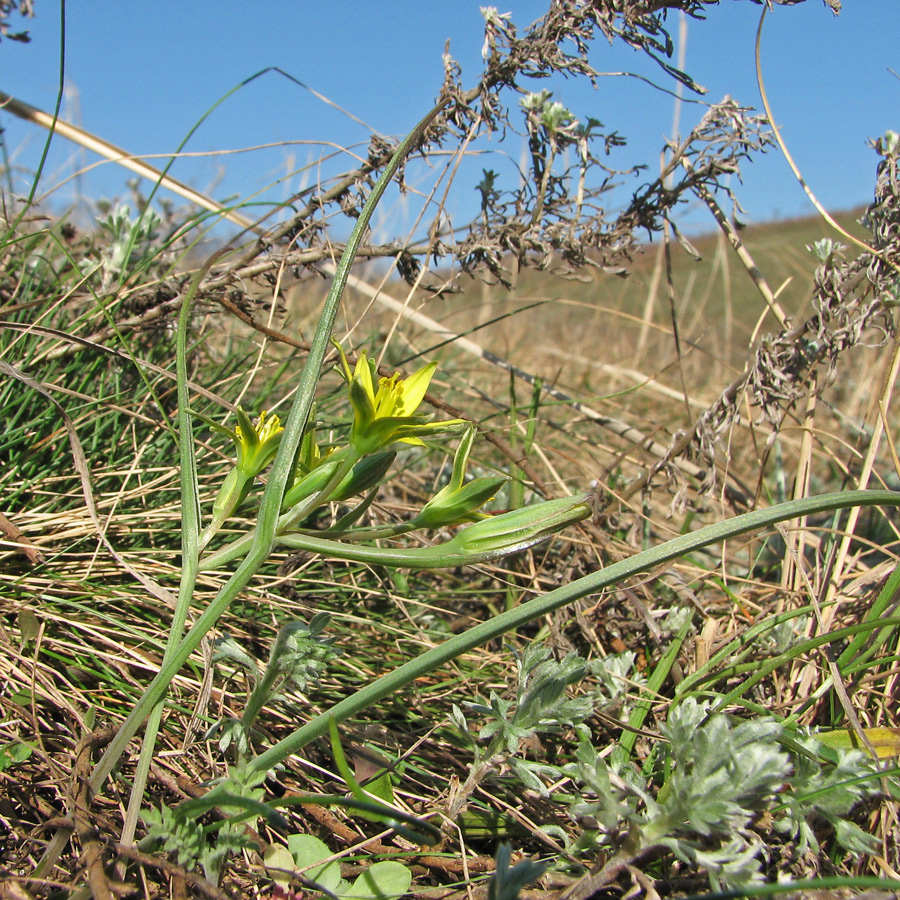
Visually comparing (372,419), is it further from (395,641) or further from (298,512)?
(395,641)

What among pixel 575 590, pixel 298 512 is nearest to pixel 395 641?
pixel 298 512

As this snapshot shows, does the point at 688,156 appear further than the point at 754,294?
No

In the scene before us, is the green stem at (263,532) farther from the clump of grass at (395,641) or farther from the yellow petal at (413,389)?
the yellow petal at (413,389)

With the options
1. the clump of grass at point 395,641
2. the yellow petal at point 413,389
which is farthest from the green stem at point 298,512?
the yellow petal at point 413,389

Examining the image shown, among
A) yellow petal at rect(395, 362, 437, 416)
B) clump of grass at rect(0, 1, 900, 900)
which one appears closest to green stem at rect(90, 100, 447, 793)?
clump of grass at rect(0, 1, 900, 900)

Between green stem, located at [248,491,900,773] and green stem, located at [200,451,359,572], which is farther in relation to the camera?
green stem, located at [200,451,359,572]

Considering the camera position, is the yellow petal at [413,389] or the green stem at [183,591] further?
the yellow petal at [413,389]

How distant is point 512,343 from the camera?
4.38 meters

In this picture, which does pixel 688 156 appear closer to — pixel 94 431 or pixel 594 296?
pixel 94 431

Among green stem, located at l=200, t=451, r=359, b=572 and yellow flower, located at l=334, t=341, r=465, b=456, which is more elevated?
yellow flower, located at l=334, t=341, r=465, b=456

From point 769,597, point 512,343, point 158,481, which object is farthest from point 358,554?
point 512,343

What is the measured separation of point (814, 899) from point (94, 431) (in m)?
1.60

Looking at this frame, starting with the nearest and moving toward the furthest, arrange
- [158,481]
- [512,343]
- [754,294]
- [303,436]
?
1. [303,436]
2. [158,481]
3. [512,343]
4. [754,294]

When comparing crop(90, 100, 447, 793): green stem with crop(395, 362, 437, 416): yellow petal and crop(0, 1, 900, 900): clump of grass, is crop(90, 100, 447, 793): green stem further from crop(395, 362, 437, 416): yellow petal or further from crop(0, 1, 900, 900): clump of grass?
crop(395, 362, 437, 416): yellow petal
